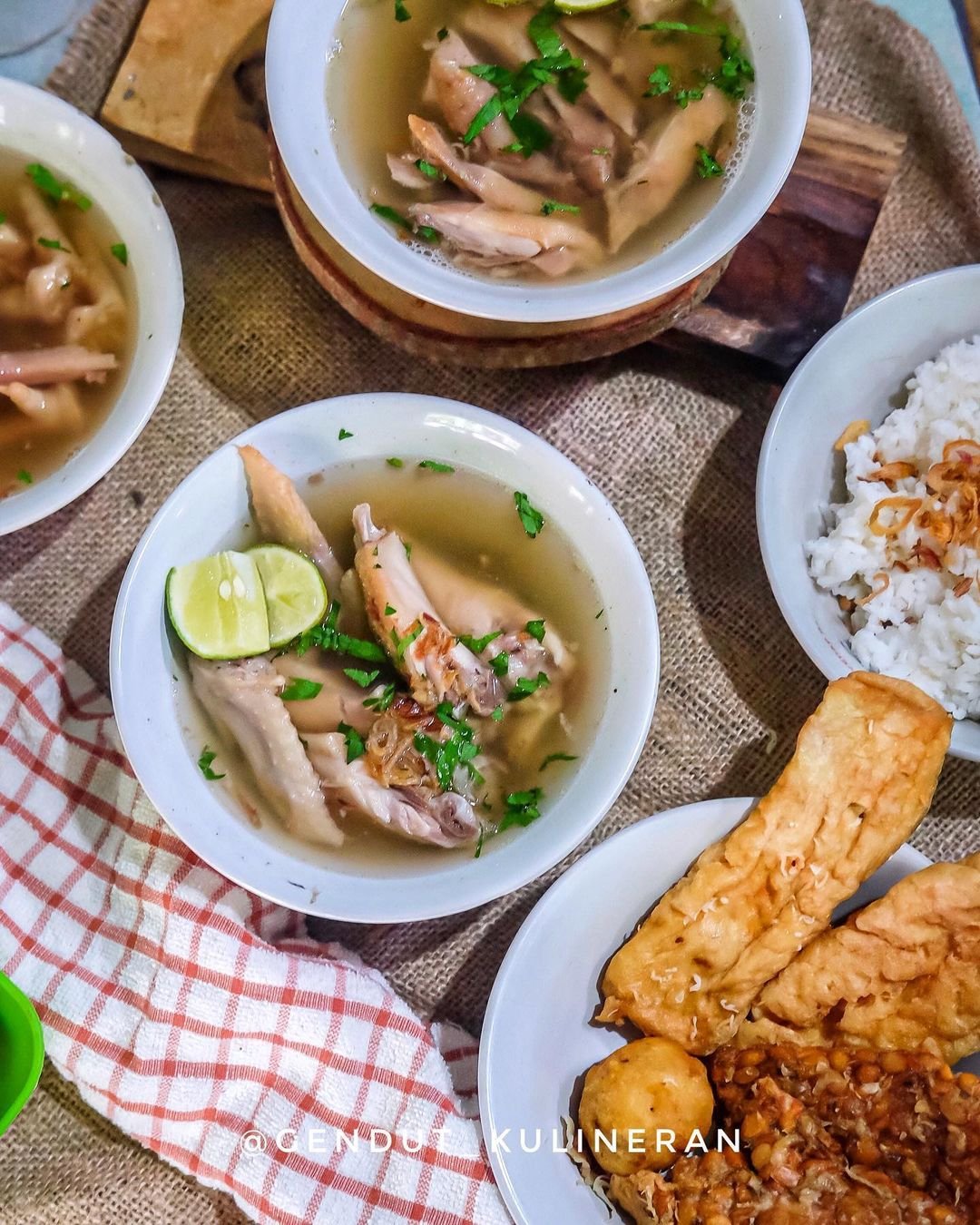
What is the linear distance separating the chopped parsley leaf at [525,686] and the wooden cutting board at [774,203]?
59 cm

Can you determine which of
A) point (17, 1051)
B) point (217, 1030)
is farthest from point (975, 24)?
point (17, 1051)

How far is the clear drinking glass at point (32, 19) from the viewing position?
6.93ft

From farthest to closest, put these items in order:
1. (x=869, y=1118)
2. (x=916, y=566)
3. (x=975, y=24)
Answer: (x=975, y=24) → (x=916, y=566) → (x=869, y=1118)

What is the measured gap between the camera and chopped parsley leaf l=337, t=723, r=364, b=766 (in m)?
1.80

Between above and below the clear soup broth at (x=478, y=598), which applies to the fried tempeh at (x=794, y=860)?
below

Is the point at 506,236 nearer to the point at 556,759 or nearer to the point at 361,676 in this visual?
the point at 361,676

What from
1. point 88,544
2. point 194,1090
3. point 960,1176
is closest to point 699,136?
point 88,544

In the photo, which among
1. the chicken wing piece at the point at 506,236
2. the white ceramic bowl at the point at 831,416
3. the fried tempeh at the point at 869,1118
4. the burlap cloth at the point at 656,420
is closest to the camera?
the fried tempeh at the point at 869,1118

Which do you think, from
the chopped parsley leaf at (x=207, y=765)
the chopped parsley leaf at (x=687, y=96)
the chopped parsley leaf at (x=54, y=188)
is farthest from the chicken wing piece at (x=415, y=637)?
the chopped parsley leaf at (x=687, y=96)

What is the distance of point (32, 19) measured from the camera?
2.11m

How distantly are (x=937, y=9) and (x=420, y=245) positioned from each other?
1320mm

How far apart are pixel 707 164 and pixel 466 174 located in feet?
1.31

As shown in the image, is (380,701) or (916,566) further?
(916,566)

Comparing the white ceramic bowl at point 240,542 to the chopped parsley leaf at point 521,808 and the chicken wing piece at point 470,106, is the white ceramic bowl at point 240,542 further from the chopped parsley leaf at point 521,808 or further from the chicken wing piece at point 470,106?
the chicken wing piece at point 470,106
